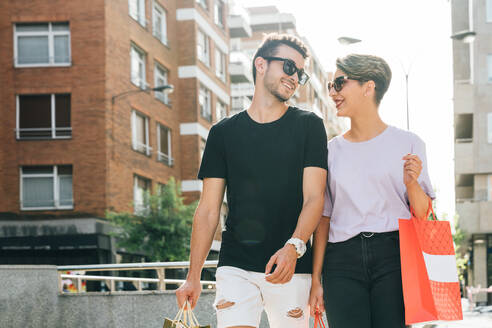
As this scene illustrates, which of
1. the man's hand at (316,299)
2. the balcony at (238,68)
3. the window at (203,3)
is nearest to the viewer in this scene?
the man's hand at (316,299)

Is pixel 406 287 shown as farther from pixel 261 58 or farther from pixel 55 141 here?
pixel 55 141

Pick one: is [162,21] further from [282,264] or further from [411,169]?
[282,264]

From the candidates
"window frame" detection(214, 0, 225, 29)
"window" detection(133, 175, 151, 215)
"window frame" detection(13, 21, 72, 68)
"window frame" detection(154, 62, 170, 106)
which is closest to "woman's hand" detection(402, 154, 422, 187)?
"window" detection(133, 175, 151, 215)

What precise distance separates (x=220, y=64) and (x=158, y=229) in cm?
1946

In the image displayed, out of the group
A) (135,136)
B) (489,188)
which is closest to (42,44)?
(135,136)

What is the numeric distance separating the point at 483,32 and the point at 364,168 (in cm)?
4117

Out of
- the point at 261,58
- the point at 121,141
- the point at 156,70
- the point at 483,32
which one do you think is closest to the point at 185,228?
the point at 121,141

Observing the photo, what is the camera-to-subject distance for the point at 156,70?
39.6 meters

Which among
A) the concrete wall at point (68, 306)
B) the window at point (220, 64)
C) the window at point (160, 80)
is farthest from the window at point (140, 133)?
the concrete wall at point (68, 306)

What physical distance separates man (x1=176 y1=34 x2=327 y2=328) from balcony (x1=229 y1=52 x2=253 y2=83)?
47.3 meters

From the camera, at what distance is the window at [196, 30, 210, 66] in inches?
1721

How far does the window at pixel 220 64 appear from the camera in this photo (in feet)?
157

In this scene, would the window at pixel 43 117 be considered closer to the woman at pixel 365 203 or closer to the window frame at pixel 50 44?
the window frame at pixel 50 44

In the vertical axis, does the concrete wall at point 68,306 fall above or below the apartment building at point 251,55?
below
